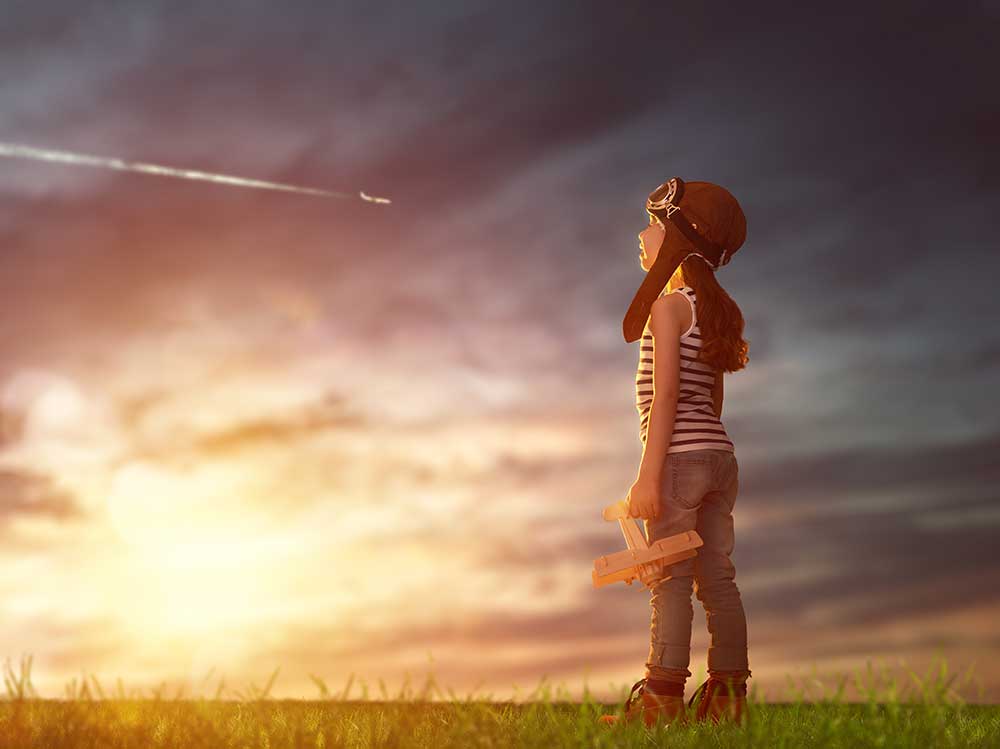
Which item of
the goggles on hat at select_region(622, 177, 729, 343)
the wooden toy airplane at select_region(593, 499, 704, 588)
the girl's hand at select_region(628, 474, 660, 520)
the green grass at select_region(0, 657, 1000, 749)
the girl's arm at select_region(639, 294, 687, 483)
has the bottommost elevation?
the green grass at select_region(0, 657, 1000, 749)

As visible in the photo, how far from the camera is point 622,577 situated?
6773mm

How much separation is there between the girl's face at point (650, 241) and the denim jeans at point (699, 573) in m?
1.40

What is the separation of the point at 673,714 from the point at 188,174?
5374 mm

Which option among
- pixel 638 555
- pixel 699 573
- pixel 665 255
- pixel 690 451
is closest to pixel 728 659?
pixel 699 573

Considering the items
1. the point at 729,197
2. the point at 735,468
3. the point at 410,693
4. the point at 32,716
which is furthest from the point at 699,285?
the point at 32,716

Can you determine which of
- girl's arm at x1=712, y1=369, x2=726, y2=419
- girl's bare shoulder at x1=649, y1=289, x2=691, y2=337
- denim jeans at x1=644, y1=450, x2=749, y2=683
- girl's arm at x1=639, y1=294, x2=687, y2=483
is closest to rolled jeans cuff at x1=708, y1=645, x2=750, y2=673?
denim jeans at x1=644, y1=450, x2=749, y2=683

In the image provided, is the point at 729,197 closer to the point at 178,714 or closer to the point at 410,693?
the point at 410,693

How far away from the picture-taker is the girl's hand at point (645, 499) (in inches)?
262

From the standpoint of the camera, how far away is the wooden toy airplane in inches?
260

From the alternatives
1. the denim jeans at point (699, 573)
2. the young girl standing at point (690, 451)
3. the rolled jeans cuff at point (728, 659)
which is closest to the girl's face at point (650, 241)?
the young girl standing at point (690, 451)

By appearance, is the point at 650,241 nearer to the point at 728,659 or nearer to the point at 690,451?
the point at 690,451

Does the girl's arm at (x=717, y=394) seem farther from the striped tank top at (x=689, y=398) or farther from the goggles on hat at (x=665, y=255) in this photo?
the goggles on hat at (x=665, y=255)

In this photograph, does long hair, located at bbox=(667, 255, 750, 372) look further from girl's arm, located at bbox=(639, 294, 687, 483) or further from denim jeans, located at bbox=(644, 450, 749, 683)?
denim jeans, located at bbox=(644, 450, 749, 683)

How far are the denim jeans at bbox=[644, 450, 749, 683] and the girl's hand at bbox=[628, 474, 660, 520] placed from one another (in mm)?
68
